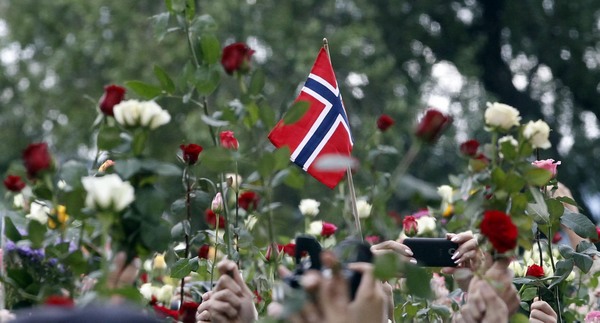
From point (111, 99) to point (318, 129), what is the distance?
1.09m

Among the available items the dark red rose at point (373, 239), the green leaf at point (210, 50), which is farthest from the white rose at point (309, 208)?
the green leaf at point (210, 50)

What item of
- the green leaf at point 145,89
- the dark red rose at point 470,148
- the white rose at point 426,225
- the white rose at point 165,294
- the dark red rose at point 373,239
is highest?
the green leaf at point 145,89

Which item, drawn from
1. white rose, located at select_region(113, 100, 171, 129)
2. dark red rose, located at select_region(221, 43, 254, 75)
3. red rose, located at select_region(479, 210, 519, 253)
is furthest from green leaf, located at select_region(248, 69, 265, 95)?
red rose, located at select_region(479, 210, 519, 253)

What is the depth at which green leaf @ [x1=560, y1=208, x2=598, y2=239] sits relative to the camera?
3.40 metres

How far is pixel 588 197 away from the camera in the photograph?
49.6ft

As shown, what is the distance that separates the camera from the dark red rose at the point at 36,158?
2395 mm

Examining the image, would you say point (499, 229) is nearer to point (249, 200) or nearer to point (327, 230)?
point (249, 200)

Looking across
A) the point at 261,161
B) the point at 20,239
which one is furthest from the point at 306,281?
the point at 20,239

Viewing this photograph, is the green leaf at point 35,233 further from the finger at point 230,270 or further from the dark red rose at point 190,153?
the dark red rose at point 190,153

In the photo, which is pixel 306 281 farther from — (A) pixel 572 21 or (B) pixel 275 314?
(A) pixel 572 21

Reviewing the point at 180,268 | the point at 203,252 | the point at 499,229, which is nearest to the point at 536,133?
the point at 499,229

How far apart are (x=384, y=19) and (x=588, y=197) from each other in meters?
3.64

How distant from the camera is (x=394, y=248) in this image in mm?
3125

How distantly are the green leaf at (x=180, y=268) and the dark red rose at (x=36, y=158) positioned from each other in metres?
0.99
